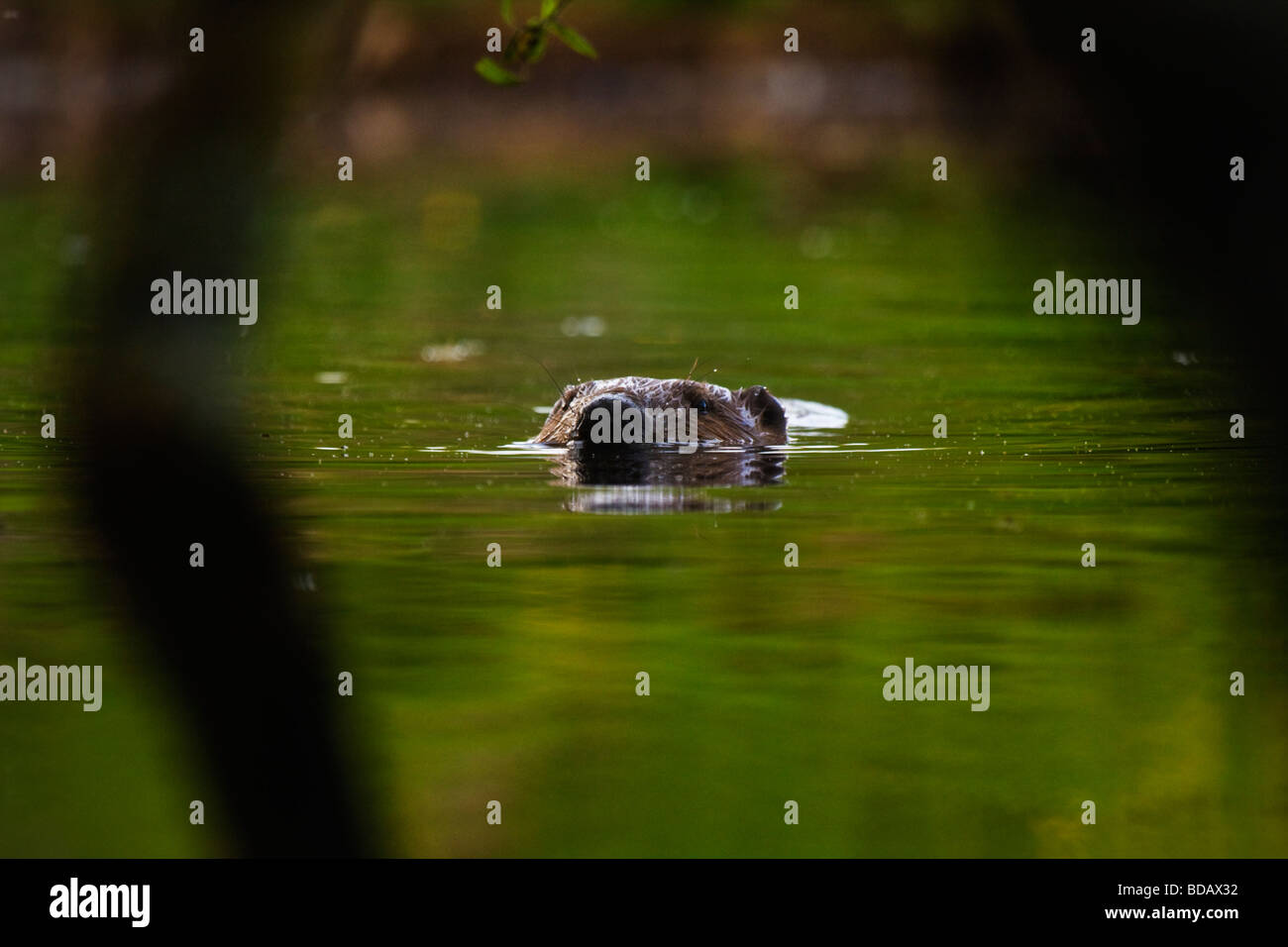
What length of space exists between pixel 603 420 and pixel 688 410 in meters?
0.67

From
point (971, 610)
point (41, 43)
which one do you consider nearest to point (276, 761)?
point (971, 610)

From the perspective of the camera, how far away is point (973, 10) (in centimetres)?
2897

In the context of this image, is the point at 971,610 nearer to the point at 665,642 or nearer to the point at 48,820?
the point at 665,642

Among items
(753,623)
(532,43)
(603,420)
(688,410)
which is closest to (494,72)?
(532,43)

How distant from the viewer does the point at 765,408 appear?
10734 millimetres

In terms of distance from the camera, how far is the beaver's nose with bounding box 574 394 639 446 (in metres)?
9.96

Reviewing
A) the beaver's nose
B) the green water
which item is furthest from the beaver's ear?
the beaver's nose

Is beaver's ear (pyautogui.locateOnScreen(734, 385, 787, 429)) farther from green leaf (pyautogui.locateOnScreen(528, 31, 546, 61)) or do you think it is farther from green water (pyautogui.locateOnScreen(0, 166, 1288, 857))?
green leaf (pyautogui.locateOnScreen(528, 31, 546, 61))

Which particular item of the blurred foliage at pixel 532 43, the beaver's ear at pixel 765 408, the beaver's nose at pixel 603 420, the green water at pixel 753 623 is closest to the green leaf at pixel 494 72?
the blurred foliage at pixel 532 43

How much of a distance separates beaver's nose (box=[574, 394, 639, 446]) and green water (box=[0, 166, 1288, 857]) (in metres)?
0.40

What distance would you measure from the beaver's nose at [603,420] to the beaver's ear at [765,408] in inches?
31.6

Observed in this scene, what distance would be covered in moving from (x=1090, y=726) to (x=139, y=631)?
2.55 meters

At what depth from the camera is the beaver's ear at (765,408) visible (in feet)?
35.2
